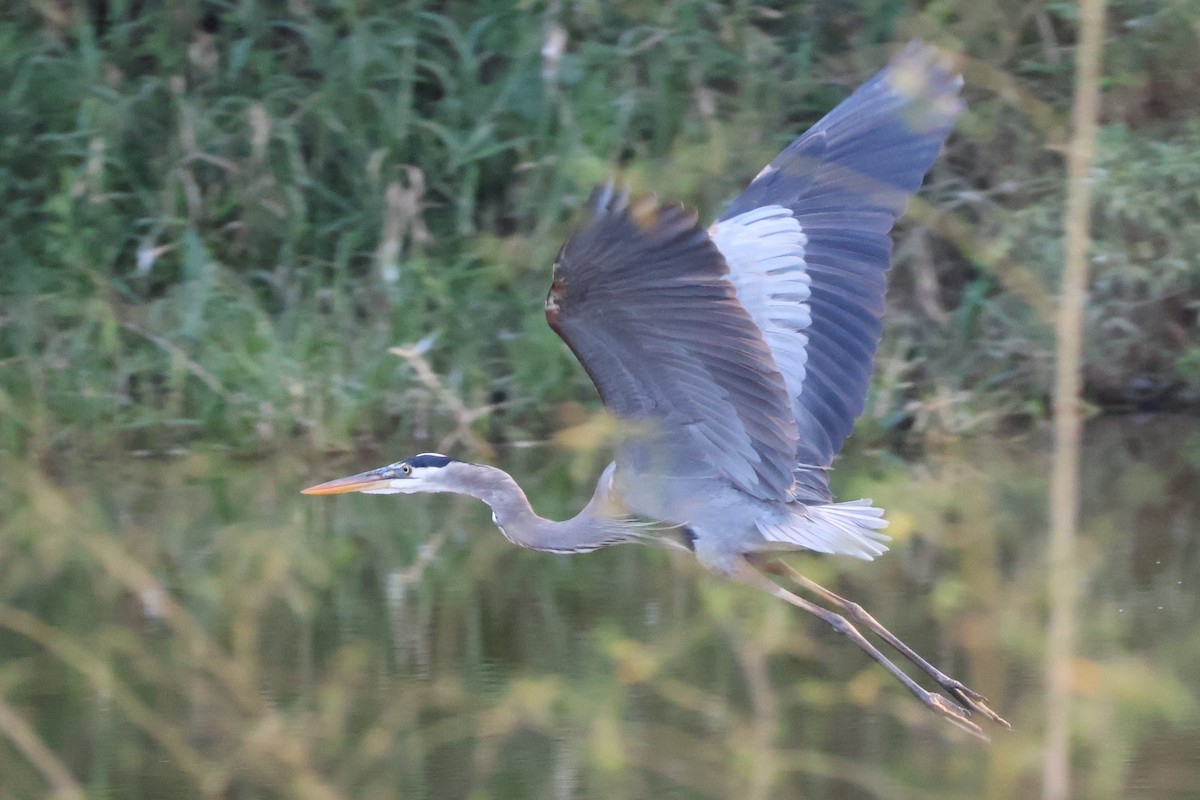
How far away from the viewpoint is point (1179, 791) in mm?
2910

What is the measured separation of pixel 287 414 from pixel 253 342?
441 millimetres

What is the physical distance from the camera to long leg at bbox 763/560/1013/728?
11.2ft

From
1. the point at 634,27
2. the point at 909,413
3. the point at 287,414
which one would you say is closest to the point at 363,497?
the point at 287,414

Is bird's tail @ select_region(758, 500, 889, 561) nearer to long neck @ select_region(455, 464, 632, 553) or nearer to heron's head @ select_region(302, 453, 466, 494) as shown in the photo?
long neck @ select_region(455, 464, 632, 553)

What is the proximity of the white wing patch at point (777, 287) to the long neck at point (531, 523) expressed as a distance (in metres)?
0.47

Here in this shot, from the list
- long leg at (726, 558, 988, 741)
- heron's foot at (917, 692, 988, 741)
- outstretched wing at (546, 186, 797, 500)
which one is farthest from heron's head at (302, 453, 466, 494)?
heron's foot at (917, 692, 988, 741)

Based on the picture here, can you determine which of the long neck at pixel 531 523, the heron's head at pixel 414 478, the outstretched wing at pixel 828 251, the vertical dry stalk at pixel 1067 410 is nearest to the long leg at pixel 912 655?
the outstretched wing at pixel 828 251

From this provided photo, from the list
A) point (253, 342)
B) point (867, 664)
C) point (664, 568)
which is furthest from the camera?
point (253, 342)

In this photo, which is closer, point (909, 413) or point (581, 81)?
point (909, 413)

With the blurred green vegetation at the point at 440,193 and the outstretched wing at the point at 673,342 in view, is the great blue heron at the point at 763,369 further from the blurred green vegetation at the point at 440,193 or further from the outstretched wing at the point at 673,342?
the blurred green vegetation at the point at 440,193

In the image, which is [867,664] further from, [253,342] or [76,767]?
[253,342]

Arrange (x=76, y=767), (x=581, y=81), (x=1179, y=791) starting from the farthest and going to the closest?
(x=581, y=81) < (x=76, y=767) < (x=1179, y=791)

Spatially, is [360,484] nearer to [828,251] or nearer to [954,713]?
[828,251]

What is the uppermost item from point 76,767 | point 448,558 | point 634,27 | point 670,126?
point 634,27
